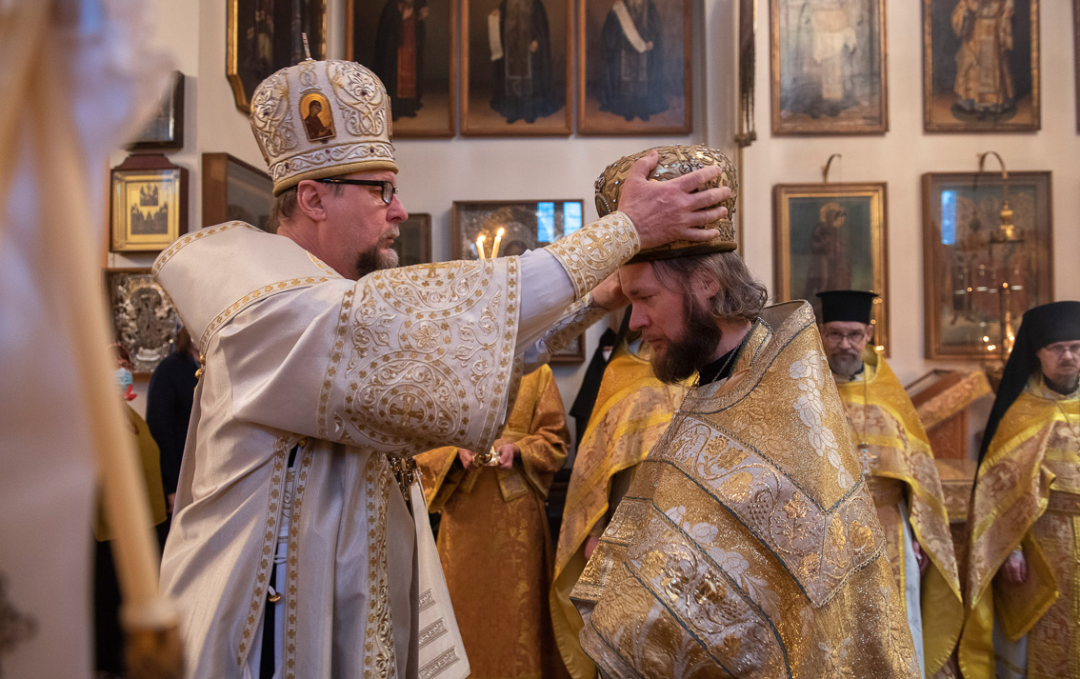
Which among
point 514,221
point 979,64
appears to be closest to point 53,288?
point 514,221

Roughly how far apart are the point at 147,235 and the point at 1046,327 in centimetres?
577

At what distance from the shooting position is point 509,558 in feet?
17.9

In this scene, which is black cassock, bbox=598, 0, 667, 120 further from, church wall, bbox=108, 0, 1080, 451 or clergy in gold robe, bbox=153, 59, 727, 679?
→ clergy in gold robe, bbox=153, 59, 727, 679

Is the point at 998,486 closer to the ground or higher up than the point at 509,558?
higher up

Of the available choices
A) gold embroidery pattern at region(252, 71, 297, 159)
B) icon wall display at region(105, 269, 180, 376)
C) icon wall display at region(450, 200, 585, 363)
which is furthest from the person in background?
gold embroidery pattern at region(252, 71, 297, 159)

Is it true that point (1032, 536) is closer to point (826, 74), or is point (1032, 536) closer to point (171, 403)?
point (826, 74)

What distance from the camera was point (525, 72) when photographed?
7051 millimetres

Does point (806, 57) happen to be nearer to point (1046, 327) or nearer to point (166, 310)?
point (1046, 327)

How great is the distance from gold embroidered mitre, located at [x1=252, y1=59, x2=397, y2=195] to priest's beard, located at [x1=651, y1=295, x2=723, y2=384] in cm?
93

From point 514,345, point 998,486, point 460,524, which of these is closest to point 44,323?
point 514,345

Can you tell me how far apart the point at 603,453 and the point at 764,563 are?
3.31 metres

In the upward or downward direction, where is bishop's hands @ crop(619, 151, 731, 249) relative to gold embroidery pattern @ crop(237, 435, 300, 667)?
upward

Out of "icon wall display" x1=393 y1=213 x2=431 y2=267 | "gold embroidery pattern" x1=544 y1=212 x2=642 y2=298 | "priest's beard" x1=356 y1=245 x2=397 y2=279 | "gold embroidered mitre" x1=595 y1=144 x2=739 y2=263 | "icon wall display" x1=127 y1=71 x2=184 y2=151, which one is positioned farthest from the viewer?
"icon wall display" x1=393 y1=213 x2=431 y2=267

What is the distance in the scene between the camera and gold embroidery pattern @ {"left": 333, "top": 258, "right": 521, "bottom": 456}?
1.67 metres
